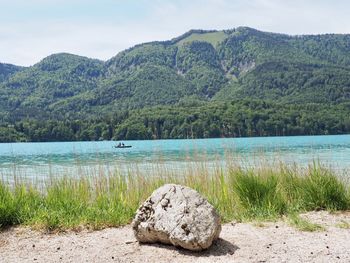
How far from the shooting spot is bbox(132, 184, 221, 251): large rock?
5453 mm

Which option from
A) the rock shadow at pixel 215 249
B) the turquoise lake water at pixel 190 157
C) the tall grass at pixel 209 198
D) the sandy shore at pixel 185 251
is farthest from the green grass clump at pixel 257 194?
the rock shadow at pixel 215 249

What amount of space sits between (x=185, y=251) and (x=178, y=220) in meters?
0.41

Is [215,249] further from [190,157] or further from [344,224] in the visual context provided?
[190,157]

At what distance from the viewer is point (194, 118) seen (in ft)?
265

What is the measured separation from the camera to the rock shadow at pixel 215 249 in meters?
5.47

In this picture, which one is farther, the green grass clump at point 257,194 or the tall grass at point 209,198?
the green grass clump at point 257,194

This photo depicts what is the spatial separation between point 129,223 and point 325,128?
7997cm

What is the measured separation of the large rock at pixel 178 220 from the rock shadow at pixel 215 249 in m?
0.07

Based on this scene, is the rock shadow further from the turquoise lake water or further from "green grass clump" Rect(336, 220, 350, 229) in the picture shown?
the turquoise lake water

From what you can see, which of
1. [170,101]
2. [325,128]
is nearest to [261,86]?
[170,101]

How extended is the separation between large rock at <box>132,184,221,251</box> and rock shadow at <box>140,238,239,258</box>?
7cm

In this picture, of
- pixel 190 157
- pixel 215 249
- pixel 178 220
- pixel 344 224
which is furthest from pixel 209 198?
pixel 190 157

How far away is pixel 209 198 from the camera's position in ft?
26.6

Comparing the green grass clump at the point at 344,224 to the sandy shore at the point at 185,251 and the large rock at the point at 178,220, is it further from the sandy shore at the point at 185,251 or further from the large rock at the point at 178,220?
the large rock at the point at 178,220
